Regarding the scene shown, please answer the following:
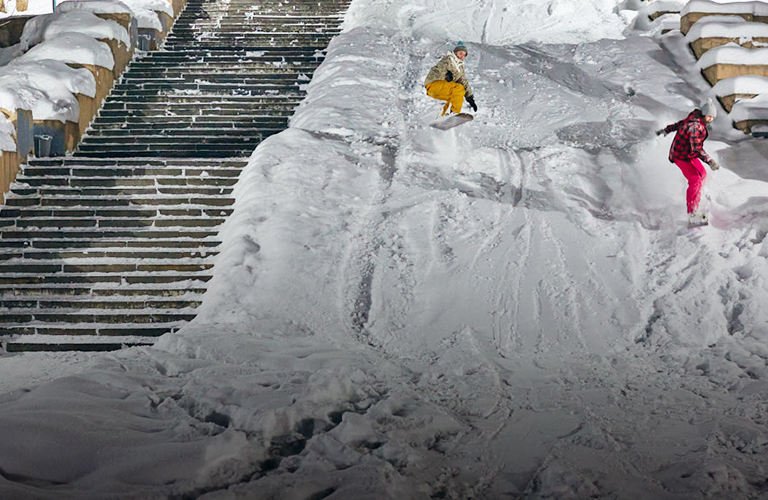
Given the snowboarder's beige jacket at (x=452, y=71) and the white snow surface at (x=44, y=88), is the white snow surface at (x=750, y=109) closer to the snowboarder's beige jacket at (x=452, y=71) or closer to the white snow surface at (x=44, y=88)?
the snowboarder's beige jacket at (x=452, y=71)

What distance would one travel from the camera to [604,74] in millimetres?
13922

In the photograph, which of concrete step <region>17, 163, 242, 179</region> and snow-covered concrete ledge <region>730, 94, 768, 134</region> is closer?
concrete step <region>17, 163, 242, 179</region>

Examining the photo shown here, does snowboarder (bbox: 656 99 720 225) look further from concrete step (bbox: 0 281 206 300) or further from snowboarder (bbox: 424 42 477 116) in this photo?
concrete step (bbox: 0 281 206 300)

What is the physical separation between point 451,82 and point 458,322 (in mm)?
4848

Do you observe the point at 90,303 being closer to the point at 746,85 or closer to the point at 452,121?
the point at 452,121

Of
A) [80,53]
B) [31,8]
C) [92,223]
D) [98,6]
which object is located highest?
[31,8]

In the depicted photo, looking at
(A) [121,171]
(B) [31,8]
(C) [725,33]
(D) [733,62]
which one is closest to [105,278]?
(A) [121,171]

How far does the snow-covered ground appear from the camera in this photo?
462 cm

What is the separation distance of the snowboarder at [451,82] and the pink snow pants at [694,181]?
334 centimetres

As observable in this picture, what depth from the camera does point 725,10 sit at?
47.4 ft

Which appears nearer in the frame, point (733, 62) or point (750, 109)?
point (750, 109)

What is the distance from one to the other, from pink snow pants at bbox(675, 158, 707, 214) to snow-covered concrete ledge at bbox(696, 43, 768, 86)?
4124mm

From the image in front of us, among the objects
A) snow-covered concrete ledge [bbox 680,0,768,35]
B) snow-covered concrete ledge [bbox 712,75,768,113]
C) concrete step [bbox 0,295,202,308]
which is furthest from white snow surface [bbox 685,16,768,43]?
concrete step [bbox 0,295,202,308]

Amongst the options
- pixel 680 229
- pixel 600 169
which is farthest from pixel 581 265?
pixel 600 169
